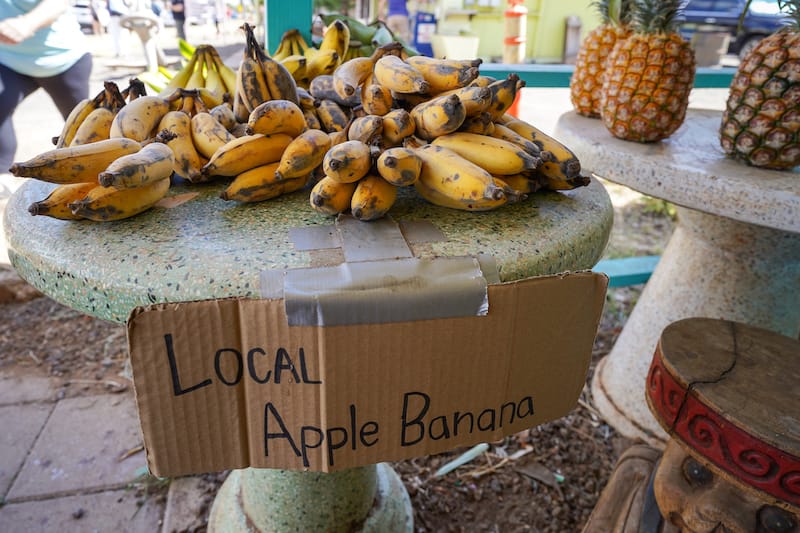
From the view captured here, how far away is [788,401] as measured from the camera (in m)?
1.06

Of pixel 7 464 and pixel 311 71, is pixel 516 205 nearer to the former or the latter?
pixel 311 71

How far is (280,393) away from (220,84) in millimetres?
1011

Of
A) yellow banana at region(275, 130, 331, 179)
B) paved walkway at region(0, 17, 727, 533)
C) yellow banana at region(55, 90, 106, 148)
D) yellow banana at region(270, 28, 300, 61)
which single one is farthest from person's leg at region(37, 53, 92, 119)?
yellow banana at region(275, 130, 331, 179)

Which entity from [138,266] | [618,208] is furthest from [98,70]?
[138,266]

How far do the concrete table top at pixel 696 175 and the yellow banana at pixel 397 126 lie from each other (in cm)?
68

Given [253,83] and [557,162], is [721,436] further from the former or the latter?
[253,83]

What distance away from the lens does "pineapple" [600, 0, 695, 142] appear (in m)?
1.49

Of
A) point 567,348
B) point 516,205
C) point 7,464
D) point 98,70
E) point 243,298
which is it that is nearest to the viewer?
point 243,298

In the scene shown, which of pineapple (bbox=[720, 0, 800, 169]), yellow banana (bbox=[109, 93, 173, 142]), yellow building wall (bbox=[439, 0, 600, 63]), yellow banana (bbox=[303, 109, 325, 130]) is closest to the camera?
yellow banana (bbox=[109, 93, 173, 142])

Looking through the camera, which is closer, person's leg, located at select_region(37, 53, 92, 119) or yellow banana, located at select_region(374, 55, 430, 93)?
yellow banana, located at select_region(374, 55, 430, 93)

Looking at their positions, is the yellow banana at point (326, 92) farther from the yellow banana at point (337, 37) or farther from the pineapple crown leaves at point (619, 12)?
the pineapple crown leaves at point (619, 12)

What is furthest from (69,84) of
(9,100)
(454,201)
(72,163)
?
(454,201)

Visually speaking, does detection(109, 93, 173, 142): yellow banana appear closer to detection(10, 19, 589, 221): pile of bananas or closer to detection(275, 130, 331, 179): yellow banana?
detection(10, 19, 589, 221): pile of bananas

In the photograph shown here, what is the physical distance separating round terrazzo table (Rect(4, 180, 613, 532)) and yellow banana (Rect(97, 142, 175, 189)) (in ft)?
0.25
